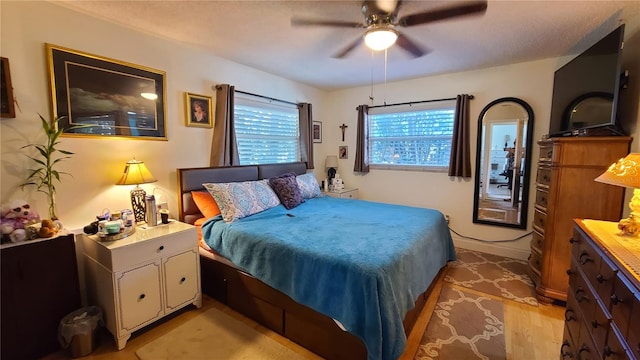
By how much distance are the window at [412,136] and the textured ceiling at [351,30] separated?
0.70 metres

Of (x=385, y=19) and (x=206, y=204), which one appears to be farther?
(x=206, y=204)

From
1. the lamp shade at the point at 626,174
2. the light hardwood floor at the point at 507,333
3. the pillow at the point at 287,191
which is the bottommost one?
the light hardwood floor at the point at 507,333

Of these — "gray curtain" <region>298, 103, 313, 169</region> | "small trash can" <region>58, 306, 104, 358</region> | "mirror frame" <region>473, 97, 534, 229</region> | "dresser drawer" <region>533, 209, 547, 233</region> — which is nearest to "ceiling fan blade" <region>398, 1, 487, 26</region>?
"dresser drawer" <region>533, 209, 547, 233</region>

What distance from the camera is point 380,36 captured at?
1.95 meters

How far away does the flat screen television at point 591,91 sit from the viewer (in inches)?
78.9

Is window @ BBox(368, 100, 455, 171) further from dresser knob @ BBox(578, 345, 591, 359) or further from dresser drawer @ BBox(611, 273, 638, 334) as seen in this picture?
dresser drawer @ BBox(611, 273, 638, 334)

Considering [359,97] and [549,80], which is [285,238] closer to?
[359,97]

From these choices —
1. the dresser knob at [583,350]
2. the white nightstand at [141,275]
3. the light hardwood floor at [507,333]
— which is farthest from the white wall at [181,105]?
the dresser knob at [583,350]

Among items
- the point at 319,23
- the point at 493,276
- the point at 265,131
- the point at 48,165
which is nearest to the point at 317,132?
the point at 265,131

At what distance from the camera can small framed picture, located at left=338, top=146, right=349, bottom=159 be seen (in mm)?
4789

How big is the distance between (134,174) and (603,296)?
10.0ft

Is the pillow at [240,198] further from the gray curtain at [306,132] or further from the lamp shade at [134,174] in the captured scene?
the gray curtain at [306,132]

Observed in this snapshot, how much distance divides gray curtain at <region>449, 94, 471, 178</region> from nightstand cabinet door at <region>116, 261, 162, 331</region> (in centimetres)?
365

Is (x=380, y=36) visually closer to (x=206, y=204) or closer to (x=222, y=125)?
(x=222, y=125)
